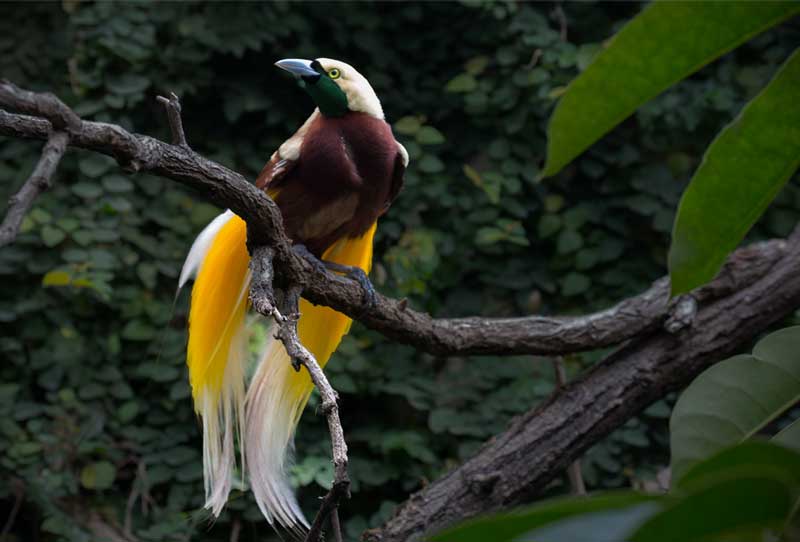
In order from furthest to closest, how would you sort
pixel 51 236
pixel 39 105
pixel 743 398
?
1. pixel 51 236
2. pixel 39 105
3. pixel 743 398

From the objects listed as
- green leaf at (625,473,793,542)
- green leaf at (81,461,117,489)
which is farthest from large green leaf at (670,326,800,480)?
green leaf at (81,461,117,489)

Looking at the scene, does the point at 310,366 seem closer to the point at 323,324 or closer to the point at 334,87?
the point at 334,87

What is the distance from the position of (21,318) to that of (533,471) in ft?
5.49

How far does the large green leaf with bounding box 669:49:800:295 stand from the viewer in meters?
0.50

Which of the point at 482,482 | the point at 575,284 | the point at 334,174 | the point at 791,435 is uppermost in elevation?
the point at 791,435

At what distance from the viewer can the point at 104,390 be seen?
273 centimetres

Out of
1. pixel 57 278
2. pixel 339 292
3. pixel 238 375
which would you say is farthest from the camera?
pixel 57 278

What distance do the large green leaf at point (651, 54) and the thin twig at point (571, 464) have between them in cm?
148

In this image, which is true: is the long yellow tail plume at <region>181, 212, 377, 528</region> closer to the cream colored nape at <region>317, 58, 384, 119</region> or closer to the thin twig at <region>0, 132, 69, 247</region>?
the cream colored nape at <region>317, 58, 384, 119</region>

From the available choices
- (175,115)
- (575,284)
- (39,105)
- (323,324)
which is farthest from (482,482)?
(39,105)

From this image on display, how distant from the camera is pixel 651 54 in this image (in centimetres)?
47

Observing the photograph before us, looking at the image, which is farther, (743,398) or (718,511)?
(743,398)

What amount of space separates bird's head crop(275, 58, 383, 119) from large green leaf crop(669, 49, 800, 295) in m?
1.27

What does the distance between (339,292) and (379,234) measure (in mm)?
1370
